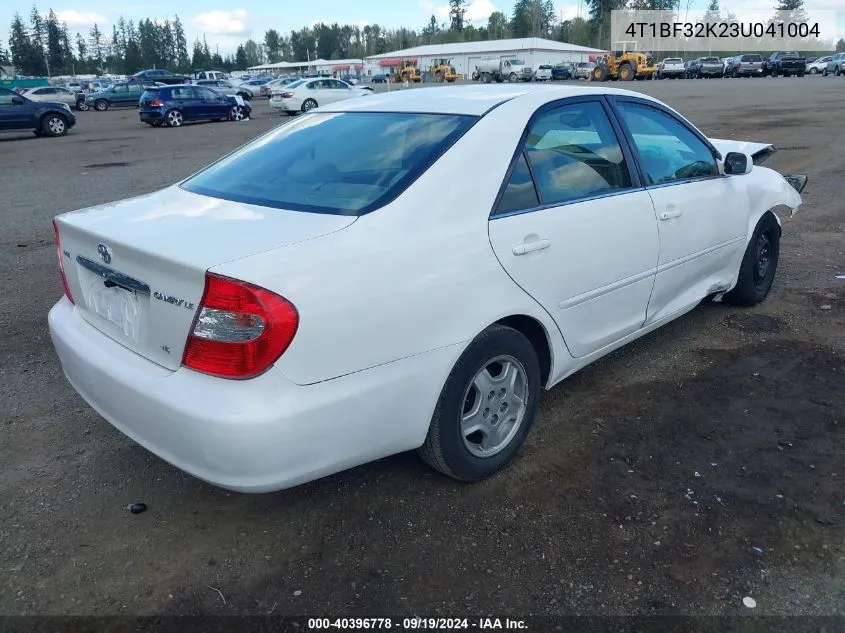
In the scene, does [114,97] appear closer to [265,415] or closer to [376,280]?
[376,280]

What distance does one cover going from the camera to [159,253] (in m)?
2.44

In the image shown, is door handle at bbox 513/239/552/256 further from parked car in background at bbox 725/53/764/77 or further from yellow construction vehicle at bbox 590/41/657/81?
parked car in background at bbox 725/53/764/77

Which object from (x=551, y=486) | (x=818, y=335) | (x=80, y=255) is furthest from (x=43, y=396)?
(x=818, y=335)

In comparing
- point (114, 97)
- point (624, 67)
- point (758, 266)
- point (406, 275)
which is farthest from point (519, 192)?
point (624, 67)

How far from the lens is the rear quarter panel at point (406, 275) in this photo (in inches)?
91.5

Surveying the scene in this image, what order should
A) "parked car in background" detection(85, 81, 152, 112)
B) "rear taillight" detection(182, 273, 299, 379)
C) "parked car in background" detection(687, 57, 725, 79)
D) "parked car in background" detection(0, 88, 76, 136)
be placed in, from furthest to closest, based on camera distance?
"parked car in background" detection(687, 57, 725, 79), "parked car in background" detection(85, 81, 152, 112), "parked car in background" detection(0, 88, 76, 136), "rear taillight" detection(182, 273, 299, 379)

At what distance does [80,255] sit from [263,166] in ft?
3.03

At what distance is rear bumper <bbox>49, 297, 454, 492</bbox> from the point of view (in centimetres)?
230

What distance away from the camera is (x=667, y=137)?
420cm

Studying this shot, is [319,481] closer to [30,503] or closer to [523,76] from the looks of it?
[30,503]

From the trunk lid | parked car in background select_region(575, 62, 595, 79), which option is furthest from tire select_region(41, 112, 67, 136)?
parked car in background select_region(575, 62, 595, 79)

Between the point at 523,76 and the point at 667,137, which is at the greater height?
the point at 523,76

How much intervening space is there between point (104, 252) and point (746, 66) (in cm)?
5802

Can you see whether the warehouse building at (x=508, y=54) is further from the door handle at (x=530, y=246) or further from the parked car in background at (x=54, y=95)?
the door handle at (x=530, y=246)
